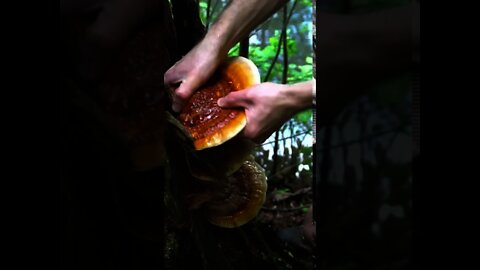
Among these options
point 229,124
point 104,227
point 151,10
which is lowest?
point 104,227

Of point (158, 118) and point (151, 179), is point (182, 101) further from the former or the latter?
point (151, 179)

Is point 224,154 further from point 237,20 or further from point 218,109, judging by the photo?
point 237,20

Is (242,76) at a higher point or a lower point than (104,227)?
higher

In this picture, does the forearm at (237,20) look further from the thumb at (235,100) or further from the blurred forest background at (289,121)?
the thumb at (235,100)

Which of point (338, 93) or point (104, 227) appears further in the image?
point (104, 227)

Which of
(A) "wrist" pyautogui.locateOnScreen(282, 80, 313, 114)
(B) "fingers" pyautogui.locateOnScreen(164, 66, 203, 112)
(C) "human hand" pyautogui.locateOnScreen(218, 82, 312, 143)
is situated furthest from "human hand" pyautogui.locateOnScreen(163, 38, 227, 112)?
(A) "wrist" pyautogui.locateOnScreen(282, 80, 313, 114)

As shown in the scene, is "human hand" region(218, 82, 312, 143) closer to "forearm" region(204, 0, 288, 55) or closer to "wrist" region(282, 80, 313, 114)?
"wrist" region(282, 80, 313, 114)

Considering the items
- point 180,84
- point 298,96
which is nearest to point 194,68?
point 180,84

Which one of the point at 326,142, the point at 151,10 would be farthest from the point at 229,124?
the point at 151,10

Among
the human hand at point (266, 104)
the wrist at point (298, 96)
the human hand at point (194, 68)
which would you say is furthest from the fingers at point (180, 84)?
the wrist at point (298, 96)
